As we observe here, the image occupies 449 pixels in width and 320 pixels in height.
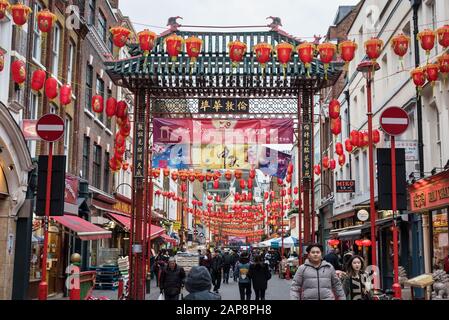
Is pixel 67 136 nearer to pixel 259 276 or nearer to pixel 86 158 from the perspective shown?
pixel 86 158

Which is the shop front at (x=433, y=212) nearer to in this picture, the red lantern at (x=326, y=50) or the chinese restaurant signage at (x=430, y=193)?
the chinese restaurant signage at (x=430, y=193)

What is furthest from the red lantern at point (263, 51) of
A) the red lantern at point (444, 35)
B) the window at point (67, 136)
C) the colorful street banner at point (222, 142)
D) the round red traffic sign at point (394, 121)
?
the window at point (67, 136)

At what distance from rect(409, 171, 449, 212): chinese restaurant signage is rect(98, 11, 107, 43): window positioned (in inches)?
689

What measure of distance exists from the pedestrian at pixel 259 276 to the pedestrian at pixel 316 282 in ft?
29.4

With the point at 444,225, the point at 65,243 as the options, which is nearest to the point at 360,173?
the point at 444,225

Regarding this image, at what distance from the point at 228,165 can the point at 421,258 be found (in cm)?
757

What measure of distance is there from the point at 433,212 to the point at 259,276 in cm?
651

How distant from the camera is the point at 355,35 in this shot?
31891 mm

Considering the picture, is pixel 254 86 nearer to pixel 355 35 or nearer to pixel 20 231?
pixel 20 231

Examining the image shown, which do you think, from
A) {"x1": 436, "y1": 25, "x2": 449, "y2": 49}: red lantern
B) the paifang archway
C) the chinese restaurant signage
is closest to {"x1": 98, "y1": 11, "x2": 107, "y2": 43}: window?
the paifang archway

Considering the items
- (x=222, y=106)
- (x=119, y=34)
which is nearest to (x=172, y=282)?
(x=119, y=34)

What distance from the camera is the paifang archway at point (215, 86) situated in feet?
58.5

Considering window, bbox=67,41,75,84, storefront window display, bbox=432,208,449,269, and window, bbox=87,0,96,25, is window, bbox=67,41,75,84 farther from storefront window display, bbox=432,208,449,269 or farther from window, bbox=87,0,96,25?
storefront window display, bbox=432,208,449,269

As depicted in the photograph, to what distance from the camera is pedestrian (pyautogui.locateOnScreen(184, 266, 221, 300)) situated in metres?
6.40
